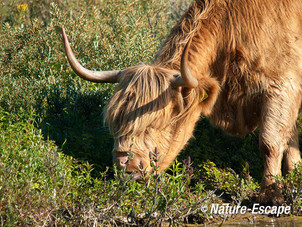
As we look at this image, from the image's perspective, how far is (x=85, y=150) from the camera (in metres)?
5.41

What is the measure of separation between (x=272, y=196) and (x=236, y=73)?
1361 mm

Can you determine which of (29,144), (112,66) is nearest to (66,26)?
(112,66)

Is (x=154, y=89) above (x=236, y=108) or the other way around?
Result: the other way around

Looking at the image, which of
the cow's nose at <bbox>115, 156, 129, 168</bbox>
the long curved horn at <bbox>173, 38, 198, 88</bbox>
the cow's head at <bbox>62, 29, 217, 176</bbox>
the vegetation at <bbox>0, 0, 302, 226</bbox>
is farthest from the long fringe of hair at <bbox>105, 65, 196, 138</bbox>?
the vegetation at <bbox>0, 0, 302, 226</bbox>

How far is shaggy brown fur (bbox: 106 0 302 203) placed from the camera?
15.0 ft

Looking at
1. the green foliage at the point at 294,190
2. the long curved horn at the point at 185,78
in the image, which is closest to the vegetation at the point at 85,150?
the green foliage at the point at 294,190

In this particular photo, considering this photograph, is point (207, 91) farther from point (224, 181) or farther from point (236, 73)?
point (224, 181)

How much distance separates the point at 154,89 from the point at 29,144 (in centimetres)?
142

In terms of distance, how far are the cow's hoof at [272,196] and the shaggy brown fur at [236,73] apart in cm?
1

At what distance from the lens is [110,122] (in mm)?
4453

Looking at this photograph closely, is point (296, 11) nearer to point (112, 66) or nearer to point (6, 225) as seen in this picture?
point (112, 66)

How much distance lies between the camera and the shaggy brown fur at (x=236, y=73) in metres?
4.59

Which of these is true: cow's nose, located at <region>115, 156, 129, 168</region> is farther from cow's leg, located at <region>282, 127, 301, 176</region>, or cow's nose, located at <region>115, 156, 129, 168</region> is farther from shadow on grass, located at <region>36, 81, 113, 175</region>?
cow's leg, located at <region>282, 127, 301, 176</region>

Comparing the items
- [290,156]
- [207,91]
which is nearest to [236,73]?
[207,91]
